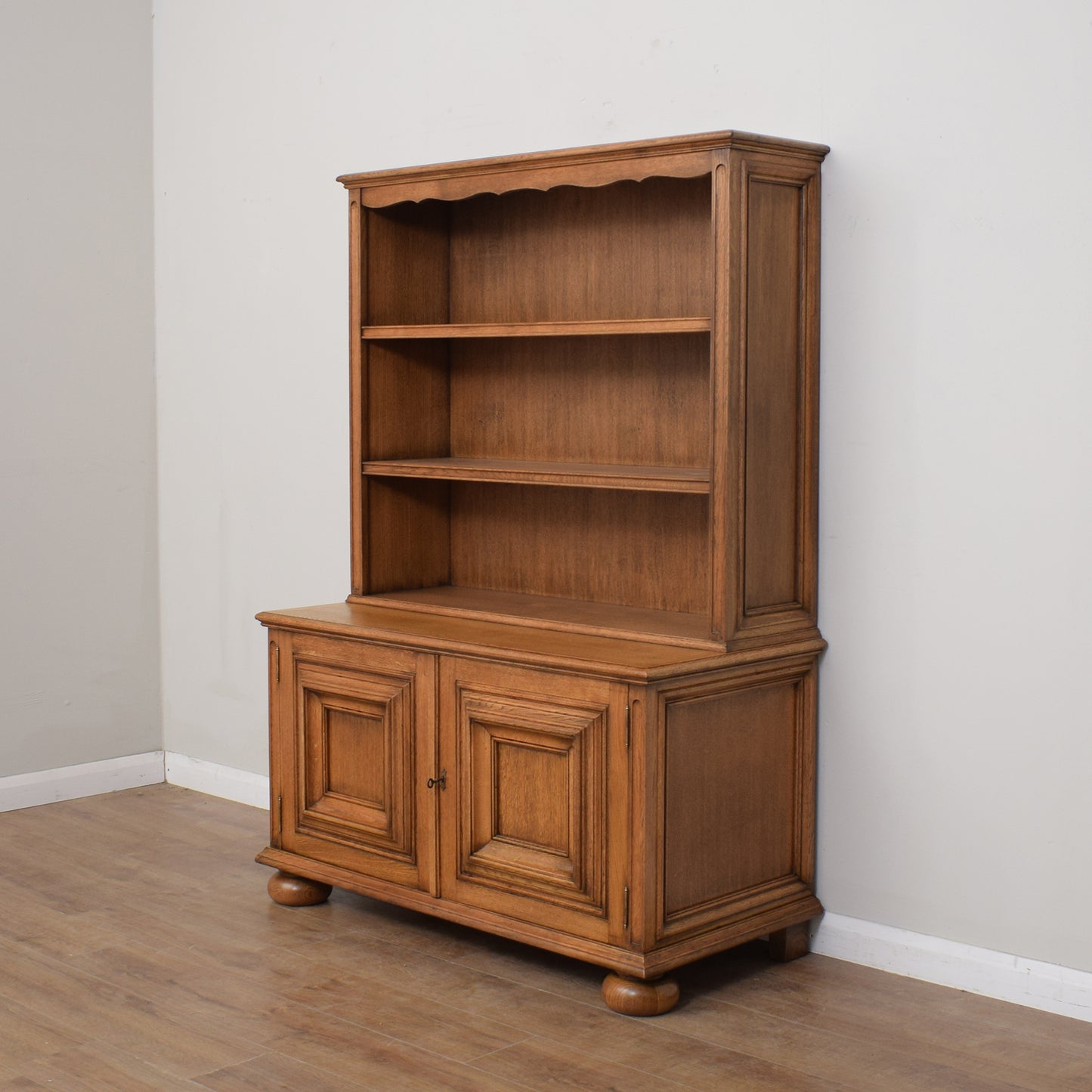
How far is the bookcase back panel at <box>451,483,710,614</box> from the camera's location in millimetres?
3564

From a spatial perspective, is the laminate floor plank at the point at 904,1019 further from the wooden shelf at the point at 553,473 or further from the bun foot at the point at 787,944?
the wooden shelf at the point at 553,473

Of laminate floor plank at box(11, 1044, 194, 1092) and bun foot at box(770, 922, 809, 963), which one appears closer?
laminate floor plank at box(11, 1044, 194, 1092)

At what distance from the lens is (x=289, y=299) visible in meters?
4.58

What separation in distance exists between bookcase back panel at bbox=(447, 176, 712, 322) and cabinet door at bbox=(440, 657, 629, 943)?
3.37 ft

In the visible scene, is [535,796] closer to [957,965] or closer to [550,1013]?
[550,1013]

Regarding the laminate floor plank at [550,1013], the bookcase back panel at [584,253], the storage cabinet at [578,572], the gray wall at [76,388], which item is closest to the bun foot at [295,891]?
the storage cabinet at [578,572]

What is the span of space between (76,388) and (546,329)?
2153mm

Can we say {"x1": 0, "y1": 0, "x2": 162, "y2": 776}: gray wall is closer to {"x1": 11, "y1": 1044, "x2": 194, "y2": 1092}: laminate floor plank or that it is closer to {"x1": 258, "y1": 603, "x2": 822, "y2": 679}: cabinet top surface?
{"x1": 258, "y1": 603, "x2": 822, "y2": 679}: cabinet top surface

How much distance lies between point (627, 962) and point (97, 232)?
3.20m

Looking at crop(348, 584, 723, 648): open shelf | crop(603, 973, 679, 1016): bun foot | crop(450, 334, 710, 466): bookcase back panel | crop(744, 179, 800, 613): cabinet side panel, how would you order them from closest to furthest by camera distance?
crop(603, 973, 679, 1016): bun foot, crop(744, 179, 800, 613): cabinet side panel, crop(348, 584, 723, 648): open shelf, crop(450, 334, 710, 466): bookcase back panel

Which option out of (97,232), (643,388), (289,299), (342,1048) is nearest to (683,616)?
(643,388)

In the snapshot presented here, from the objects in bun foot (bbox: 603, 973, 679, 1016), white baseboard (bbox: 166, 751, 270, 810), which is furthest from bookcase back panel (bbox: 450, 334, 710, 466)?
white baseboard (bbox: 166, 751, 270, 810)

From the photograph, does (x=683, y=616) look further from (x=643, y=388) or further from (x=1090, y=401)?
(x=1090, y=401)

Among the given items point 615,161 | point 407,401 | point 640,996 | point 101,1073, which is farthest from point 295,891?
point 615,161
